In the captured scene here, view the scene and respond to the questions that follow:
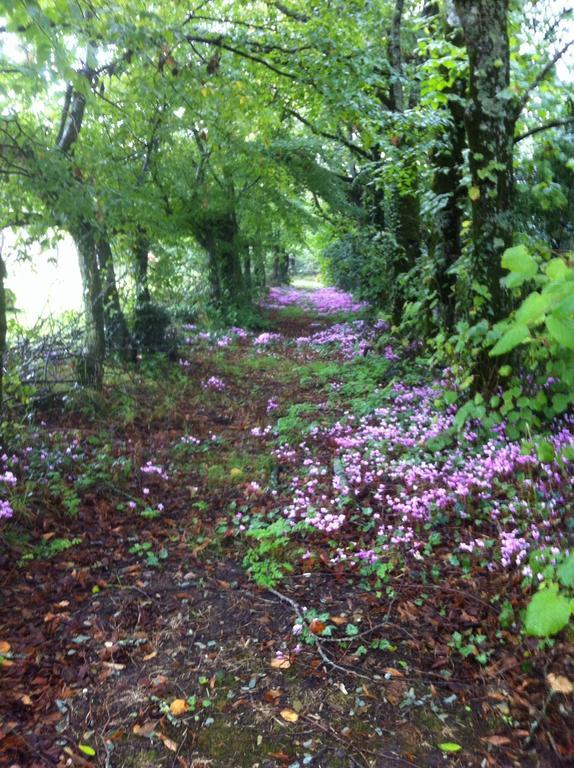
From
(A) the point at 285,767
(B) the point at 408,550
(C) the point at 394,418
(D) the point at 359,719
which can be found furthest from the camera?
(C) the point at 394,418

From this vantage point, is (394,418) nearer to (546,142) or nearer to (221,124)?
(546,142)

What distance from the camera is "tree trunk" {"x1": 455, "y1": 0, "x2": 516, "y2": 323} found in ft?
16.3

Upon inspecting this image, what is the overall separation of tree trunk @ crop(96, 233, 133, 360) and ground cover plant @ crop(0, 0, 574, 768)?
0.05 m

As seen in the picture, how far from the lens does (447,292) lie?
24.6ft

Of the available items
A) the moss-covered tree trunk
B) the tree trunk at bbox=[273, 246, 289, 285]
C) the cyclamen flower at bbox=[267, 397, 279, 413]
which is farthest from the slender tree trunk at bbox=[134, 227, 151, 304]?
the moss-covered tree trunk

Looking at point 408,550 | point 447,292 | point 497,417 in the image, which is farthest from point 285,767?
point 447,292

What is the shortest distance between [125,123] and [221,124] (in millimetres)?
2022

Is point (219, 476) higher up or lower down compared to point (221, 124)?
lower down

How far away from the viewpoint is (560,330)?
1.85 m

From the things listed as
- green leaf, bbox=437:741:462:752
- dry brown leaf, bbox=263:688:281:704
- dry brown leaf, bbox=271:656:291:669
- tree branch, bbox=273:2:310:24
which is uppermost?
tree branch, bbox=273:2:310:24

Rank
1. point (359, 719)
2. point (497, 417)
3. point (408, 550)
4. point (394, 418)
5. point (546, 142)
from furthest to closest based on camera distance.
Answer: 1. point (394, 418)
2. point (546, 142)
3. point (497, 417)
4. point (408, 550)
5. point (359, 719)

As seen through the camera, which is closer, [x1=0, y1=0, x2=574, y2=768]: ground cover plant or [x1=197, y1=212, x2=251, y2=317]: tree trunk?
[x1=0, y1=0, x2=574, y2=768]: ground cover plant

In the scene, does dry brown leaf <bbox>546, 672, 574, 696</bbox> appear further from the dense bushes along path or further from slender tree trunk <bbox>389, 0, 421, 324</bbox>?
slender tree trunk <bbox>389, 0, 421, 324</bbox>

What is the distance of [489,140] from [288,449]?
3.87 meters
